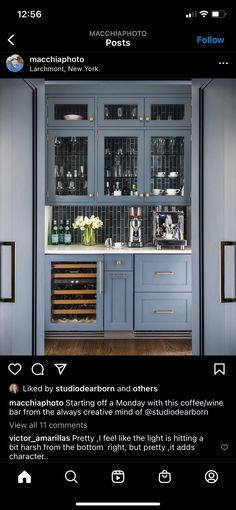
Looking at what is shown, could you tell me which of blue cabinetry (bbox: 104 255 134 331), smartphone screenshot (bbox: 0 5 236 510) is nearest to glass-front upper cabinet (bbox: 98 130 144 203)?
blue cabinetry (bbox: 104 255 134 331)

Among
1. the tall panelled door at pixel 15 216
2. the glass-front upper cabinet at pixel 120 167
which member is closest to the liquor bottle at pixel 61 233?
the glass-front upper cabinet at pixel 120 167

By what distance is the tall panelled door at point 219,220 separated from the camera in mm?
941

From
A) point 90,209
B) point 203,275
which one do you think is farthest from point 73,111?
point 203,275

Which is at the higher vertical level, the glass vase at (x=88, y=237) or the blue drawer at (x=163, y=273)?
the glass vase at (x=88, y=237)

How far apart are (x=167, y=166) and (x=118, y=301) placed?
1027mm

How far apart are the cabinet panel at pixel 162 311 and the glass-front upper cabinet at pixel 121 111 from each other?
3.93 ft
